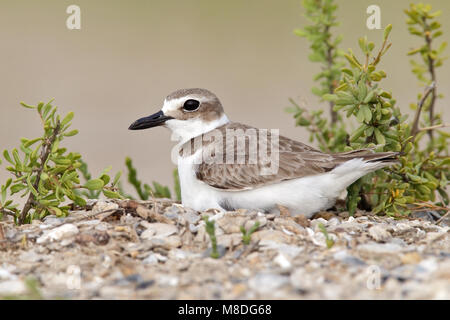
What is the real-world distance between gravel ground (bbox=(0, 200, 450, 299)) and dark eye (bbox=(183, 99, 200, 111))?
129cm

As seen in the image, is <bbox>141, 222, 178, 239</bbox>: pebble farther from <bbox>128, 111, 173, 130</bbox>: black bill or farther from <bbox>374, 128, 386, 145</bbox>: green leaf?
<bbox>374, 128, 386, 145</bbox>: green leaf

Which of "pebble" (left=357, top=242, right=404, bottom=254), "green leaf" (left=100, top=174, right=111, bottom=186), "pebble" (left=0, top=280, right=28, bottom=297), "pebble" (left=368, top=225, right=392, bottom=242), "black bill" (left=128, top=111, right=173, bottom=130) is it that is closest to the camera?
"pebble" (left=0, top=280, right=28, bottom=297)

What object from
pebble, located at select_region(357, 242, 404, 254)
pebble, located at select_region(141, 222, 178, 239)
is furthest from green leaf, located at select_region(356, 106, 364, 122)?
pebble, located at select_region(141, 222, 178, 239)

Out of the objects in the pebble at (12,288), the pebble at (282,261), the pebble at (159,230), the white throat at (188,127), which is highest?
the white throat at (188,127)

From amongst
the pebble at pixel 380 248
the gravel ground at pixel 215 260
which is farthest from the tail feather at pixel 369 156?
the pebble at pixel 380 248

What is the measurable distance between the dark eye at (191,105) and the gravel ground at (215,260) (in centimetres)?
129

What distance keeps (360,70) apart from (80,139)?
814 centimetres

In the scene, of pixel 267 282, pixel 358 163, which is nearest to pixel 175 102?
pixel 358 163

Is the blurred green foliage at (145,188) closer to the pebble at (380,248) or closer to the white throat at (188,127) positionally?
the white throat at (188,127)

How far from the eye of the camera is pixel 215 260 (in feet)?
14.4

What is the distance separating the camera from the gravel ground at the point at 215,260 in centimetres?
390

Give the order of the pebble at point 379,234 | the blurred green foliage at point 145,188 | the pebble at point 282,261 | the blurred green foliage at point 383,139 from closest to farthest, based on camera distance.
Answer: the pebble at point 282,261, the pebble at point 379,234, the blurred green foliage at point 383,139, the blurred green foliage at point 145,188

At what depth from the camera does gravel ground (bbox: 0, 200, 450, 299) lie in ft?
12.8
